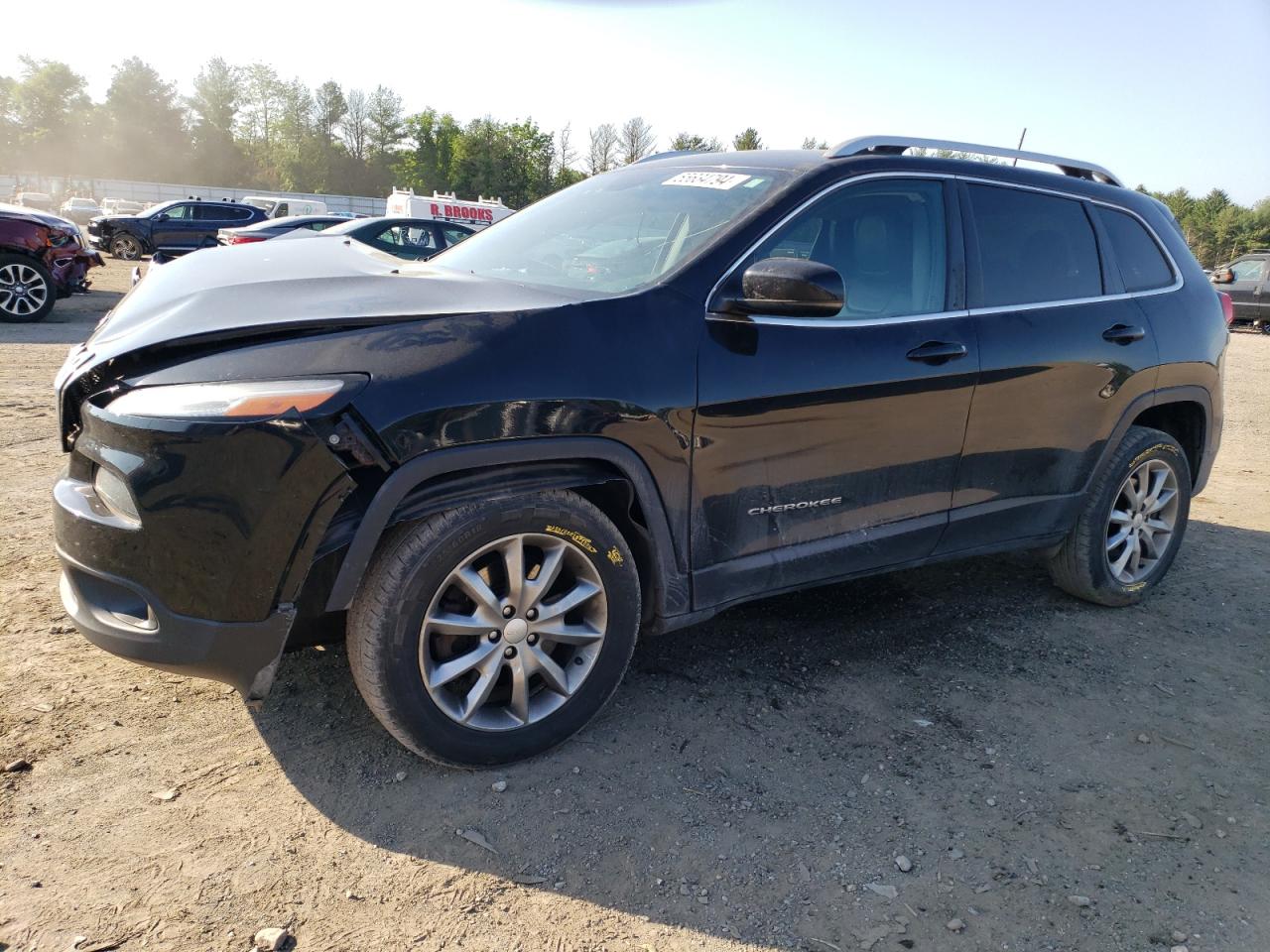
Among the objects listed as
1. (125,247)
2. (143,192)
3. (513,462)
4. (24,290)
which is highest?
(513,462)

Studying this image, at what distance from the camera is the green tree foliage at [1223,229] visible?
44.8m

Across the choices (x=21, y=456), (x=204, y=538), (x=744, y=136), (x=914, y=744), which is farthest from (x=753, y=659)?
(x=744, y=136)

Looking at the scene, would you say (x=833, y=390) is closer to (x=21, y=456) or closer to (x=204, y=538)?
(x=204, y=538)

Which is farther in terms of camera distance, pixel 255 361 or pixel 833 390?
pixel 833 390

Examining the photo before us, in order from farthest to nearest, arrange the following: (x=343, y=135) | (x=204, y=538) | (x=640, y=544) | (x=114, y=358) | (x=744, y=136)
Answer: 1. (x=343, y=135)
2. (x=744, y=136)
3. (x=640, y=544)
4. (x=114, y=358)
5. (x=204, y=538)

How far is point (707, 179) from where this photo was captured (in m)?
3.33

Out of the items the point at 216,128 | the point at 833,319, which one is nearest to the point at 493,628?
the point at 833,319

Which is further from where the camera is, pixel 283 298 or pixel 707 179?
pixel 707 179

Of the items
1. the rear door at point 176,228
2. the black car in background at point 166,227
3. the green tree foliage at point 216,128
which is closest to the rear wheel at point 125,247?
the black car in background at point 166,227

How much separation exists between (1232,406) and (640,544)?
10219 millimetres

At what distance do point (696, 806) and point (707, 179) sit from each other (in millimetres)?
2197

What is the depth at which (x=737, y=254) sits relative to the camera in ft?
9.44

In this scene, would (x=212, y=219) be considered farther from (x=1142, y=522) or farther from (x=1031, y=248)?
(x=1142, y=522)

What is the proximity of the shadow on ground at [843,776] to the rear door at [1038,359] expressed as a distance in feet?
2.06
